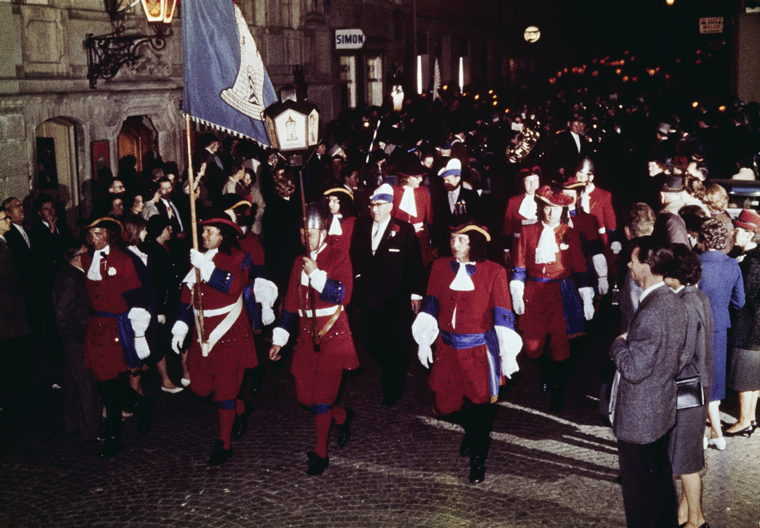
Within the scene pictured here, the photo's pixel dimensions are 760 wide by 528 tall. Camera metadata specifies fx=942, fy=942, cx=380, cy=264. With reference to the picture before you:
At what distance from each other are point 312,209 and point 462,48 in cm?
3119

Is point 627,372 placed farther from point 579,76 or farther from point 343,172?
point 579,76

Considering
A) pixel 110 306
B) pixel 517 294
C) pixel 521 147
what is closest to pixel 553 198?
pixel 517 294

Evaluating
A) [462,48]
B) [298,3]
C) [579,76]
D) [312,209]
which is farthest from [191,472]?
[579,76]

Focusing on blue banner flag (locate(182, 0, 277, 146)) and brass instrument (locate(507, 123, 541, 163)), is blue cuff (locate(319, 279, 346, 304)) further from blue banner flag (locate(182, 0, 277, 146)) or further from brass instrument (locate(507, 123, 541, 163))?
brass instrument (locate(507, 123, 541, 163))

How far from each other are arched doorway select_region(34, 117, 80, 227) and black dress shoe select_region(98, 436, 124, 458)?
266 inches

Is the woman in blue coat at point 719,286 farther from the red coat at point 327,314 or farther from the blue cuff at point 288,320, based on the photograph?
the blue cuff at point 288,320

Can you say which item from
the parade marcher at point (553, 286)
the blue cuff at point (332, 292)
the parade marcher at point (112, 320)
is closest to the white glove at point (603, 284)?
the parade marcher at point (553, 286)

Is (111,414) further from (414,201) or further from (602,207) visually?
(602,207)

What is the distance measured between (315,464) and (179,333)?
1.42 meters

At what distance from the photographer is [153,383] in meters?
9.26

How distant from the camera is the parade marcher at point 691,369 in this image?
5285 millimetres

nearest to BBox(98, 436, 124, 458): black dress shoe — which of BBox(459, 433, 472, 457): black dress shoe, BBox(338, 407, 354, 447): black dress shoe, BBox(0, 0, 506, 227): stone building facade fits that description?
BBox(338, 407, 354, 447): black dress shoe

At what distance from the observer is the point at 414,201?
10.4m

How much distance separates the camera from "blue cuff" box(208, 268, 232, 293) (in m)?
7.00
